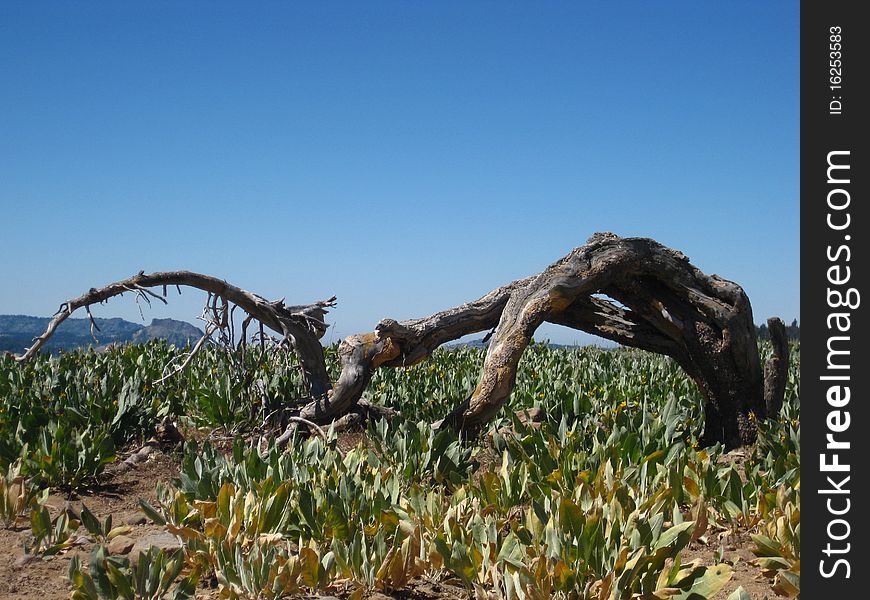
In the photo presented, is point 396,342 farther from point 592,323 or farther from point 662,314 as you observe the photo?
point 662,314

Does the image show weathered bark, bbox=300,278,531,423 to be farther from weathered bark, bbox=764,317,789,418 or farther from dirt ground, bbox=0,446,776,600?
weathered bark, bbox=764,317,789,418

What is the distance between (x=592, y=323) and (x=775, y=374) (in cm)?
171

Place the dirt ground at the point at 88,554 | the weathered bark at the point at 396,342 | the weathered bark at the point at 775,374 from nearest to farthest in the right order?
the dirt ground at the point at 88,554, the weathered bark at the point at 396,342, the weathered bark at the point at 775,374

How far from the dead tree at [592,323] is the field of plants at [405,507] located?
0.41 m

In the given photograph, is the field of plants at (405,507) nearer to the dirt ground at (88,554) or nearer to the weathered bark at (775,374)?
the dirt ground at (88,554)

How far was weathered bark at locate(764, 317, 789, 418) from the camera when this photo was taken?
7777 mm

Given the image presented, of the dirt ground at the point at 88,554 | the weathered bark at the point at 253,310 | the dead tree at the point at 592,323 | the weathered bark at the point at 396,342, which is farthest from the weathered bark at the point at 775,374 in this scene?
the weathered bark at the point at 253,310

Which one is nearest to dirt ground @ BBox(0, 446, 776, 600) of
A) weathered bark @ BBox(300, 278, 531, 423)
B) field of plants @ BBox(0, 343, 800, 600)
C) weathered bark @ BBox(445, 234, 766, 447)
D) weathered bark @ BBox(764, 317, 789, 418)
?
field of plants @ BBox(0, 343, 800, 600)

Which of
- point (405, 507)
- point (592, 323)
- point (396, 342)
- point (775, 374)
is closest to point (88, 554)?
point (405, 507)

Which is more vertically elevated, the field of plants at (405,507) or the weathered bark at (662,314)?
the weathered bark at (662,314)

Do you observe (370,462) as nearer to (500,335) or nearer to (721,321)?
(500,335)

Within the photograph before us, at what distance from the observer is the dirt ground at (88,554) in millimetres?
4160

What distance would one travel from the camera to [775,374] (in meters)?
7.80
